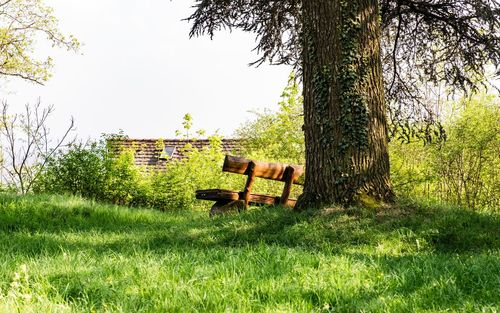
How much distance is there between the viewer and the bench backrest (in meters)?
9.20

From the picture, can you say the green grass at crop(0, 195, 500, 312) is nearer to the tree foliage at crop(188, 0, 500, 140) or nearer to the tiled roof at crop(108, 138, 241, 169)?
the tree foliage at crop(188, 0, 500, 140)

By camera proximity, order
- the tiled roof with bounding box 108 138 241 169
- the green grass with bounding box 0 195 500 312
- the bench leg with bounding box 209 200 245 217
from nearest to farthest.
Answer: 1. the green grass with bounding box 0 195 500 312
2. the bench leg with bounding box 209 200 245 217
3. the tiled roof with bounding box 108 138 241 169

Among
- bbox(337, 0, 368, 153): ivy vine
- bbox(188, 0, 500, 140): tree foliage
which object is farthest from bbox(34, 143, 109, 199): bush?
bbox(337, 0, 368, 153): ivy vine

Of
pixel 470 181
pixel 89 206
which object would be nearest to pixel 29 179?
pixel 89 206

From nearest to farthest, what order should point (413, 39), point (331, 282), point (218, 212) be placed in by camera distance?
point (331, 282) < point (218, 212) < point (413, 39)

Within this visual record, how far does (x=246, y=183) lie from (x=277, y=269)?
5580mm

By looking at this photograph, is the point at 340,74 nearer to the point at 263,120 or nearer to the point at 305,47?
the point at 305,47

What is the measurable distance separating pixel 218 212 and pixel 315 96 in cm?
311

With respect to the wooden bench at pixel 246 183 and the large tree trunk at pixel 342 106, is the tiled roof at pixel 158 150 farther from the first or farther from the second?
the large tree trunk at pixel 342 106

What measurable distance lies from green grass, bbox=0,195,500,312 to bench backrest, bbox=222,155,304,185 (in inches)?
82.2

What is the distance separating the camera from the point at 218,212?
9.28m

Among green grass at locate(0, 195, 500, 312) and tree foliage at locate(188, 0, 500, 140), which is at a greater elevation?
tree foliage at locate(188, 0, 500, 140)

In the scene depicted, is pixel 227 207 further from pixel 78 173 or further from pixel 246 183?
pixel 78 173

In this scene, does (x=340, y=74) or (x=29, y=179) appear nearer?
(x=340, y=74)
